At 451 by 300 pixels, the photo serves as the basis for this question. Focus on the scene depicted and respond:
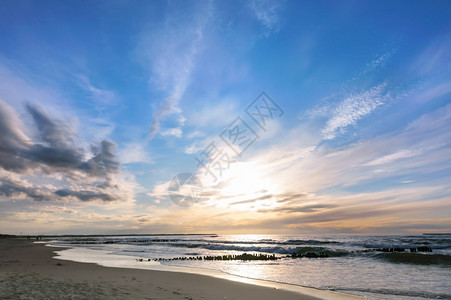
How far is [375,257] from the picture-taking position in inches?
1252

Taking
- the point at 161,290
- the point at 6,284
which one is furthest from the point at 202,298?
the point at 6,284

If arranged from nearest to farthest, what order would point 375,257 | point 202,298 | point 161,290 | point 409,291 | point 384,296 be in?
point 202,298 < point 161,290 < point 384,296 < point 409,291 < point 375,257

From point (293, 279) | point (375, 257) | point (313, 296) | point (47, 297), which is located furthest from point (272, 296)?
point (375, 257)

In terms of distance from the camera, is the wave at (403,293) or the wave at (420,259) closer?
the wave at (403,293)

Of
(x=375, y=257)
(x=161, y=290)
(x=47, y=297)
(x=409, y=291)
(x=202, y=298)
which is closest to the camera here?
(x=47, y=297)

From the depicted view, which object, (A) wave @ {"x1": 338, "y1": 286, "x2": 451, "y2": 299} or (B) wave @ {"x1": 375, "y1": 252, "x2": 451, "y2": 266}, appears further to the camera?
(B) wave @ {"x1": 375, "y1": 252, "x2": 451, "y2": 266}

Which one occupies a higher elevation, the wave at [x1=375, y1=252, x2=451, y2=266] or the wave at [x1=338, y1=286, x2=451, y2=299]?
the wave at [x1=338, y1=286, x2=451, y2=299]

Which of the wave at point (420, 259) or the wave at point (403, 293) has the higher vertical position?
the wave at point (403, 293)

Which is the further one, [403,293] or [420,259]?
[420,259]

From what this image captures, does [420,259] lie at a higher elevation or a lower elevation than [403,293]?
lower

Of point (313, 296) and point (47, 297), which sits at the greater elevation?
point (47, 297)

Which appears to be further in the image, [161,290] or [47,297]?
[161,290]

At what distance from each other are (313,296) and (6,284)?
13.5 meters

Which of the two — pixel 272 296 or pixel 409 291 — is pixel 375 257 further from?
pixel 272 296
